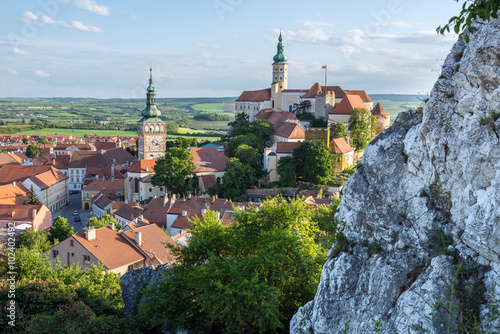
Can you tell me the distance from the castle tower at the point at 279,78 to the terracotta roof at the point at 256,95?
1470mm

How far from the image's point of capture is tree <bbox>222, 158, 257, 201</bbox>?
55531 mm

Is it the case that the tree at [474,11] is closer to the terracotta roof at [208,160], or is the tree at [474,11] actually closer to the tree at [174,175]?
the tree at [174,175]

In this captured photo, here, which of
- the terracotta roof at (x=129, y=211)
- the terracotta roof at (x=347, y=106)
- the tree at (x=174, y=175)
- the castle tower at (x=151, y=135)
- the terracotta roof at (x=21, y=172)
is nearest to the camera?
the terracotta roof at (x=129, y=211)

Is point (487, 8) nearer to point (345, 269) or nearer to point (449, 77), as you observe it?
point (449, 77)

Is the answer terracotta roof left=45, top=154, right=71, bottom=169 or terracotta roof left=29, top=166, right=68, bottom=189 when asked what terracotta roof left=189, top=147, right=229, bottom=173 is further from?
terracotta roof left=45, top=154, right=71, bottom=169

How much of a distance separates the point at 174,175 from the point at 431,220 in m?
50.7

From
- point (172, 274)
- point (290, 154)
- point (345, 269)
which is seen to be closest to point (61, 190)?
point (290, 154)

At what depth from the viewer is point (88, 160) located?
90.1 meters

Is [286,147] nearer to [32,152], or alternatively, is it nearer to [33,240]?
[33,240]

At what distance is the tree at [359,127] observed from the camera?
209 ft

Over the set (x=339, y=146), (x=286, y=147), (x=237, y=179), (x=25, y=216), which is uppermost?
(x=339, y=146)

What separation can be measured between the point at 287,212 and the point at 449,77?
10.1 m

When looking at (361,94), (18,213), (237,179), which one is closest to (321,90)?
(361,94)

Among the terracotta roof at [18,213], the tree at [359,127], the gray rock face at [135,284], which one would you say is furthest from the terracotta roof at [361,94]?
the gray rock face at [135,284]
